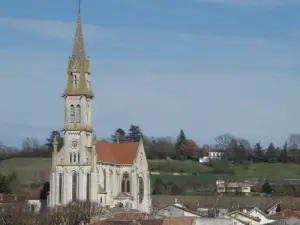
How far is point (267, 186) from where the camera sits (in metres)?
144

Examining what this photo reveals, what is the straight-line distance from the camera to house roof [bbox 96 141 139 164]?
101 metres

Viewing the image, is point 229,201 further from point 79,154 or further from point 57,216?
point 57,216

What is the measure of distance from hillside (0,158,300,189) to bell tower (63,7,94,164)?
4741 cm

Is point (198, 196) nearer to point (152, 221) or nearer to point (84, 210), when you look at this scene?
point (84, 210)

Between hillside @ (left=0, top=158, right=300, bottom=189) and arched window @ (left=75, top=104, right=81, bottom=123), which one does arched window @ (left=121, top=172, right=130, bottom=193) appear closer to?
arched window @ (left=75, top=104, right=81, bottom=123)

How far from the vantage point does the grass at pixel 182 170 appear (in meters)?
146

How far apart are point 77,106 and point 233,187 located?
53.7m

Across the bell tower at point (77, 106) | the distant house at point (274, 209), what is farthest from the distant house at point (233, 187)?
the bell tower at point (77, 106)

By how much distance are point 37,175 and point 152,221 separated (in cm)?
7954

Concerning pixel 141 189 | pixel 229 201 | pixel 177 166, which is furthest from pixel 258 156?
pixel 141 189

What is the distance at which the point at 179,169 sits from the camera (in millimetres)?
165750

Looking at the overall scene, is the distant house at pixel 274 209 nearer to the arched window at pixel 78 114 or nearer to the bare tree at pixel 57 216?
the arched window at pixel 78 114

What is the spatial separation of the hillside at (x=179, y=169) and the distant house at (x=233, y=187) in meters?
3.51

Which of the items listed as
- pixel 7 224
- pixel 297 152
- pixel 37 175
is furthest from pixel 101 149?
pixel 297 152
